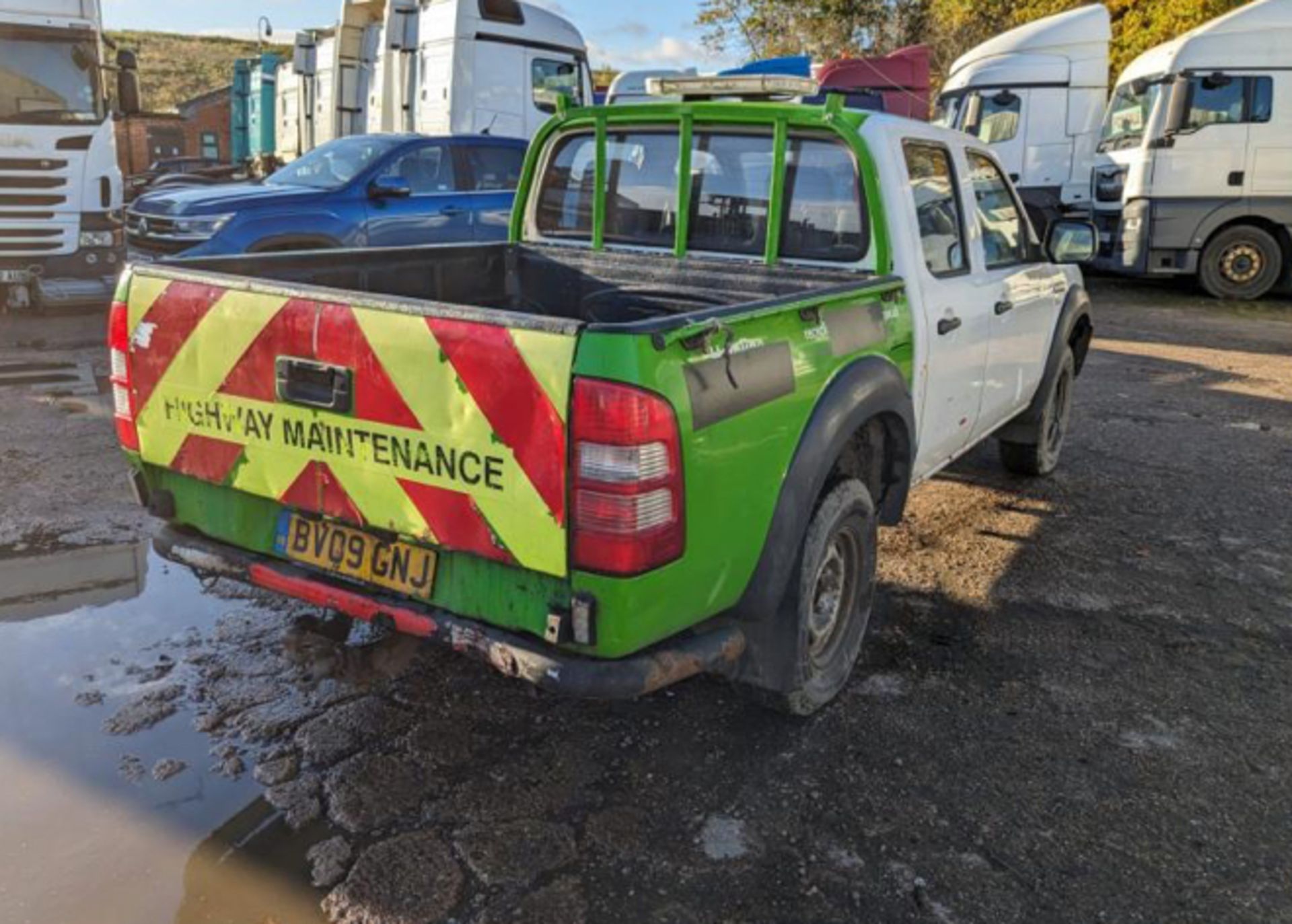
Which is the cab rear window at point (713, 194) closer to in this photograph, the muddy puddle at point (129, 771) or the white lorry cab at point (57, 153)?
the muddy puddle at point (129, 771)

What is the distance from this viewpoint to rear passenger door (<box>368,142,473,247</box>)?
9.63 metres

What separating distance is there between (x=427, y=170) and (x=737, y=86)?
627 centimetres

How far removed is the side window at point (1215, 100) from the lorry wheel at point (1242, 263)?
59.8 inches

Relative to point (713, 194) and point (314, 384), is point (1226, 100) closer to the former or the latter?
point (713, 194)

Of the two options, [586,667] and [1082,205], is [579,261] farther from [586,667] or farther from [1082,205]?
[1082,205]

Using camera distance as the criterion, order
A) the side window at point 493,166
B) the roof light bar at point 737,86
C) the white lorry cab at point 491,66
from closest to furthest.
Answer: the roof light bar at point 737,86
the side window at point 493,166
the white lorry cab at point 491,66

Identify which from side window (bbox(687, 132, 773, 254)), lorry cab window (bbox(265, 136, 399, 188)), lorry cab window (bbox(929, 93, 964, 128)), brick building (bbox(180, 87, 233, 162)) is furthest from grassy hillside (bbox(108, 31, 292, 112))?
side window (bbox(687, 132, 773, 254))

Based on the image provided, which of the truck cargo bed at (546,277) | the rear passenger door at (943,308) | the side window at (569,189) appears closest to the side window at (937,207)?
the rear passenger door at (943,308)

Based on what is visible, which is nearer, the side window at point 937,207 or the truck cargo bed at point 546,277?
the truck cargo bed at point 546,277

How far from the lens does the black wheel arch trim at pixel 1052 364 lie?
19.1 ft

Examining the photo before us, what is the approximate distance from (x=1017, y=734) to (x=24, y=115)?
35.7 ft

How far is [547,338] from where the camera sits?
98.9 inches

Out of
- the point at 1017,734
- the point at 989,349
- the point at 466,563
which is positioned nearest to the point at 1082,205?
the point at 989,349

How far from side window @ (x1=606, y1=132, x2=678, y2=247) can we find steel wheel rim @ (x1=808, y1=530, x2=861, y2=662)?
1574 mm
